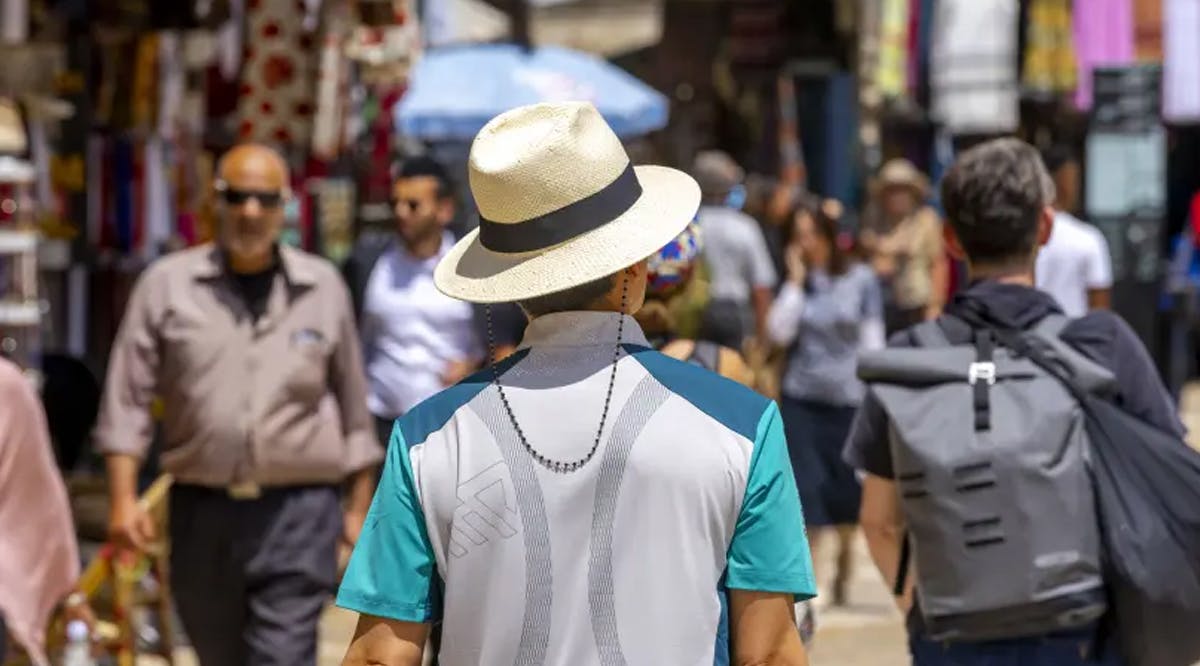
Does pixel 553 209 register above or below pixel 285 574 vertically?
above

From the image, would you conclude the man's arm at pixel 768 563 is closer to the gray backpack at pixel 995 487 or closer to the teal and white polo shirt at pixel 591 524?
the teal and white polo shirt at pixel 591 524

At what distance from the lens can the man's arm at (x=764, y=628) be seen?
337 centimetres

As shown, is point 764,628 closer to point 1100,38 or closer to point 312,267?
point 312,267

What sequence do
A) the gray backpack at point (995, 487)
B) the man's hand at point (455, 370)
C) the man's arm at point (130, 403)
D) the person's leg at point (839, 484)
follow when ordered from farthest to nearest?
the person's leg at point (839, 484)
the man's hand at point (455, 370)
the man's arm at point (130, 403)
the gray backpack at point (995, 487)

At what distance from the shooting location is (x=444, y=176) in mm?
8977

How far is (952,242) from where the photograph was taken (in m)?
4.93

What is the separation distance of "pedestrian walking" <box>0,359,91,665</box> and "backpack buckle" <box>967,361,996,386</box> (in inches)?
78.2

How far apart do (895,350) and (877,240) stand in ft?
37.1

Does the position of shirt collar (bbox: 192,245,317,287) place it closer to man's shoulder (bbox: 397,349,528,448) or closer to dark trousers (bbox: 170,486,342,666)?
dark trousers (bbox: 170,486,342,666)

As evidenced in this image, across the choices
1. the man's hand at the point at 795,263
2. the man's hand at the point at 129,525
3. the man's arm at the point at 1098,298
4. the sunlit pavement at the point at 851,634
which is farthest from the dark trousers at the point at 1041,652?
the man's hand at the point at 795,263

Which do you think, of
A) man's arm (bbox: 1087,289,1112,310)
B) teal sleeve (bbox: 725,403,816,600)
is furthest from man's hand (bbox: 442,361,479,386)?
teal sleeve (bbox: 725,403,816,600)

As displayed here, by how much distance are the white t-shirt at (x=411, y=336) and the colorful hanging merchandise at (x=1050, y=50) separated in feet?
29.8

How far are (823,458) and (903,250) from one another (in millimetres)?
5825

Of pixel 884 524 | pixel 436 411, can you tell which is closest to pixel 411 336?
pixel 884 524
